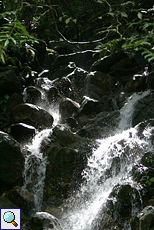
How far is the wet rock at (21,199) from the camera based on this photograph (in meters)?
7.07

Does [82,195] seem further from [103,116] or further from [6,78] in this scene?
[6,78]

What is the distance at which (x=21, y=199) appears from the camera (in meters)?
7.15

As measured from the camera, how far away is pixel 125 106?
10602 mm

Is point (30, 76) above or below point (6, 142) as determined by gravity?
above

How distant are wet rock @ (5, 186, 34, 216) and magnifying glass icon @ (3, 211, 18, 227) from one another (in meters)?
1.27

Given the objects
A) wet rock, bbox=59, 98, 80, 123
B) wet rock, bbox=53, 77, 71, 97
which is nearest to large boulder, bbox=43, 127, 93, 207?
wet rock, bbox=59, 98, 80, 123

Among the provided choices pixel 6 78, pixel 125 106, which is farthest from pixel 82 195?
pixel 6 78

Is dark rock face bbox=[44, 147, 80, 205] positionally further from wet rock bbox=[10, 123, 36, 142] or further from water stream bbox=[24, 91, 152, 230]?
wet rock bbox=[10, 123, 36, 142]

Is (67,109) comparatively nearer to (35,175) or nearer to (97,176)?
(35,175)

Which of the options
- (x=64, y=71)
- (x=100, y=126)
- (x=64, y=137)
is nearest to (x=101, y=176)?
(x=64, y=137)

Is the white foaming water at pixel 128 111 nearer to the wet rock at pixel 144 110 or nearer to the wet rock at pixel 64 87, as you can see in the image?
the wet rock at pixel 144 110

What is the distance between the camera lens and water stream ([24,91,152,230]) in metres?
6.51

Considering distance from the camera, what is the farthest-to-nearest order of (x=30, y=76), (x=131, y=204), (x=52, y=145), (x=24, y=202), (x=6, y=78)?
(x=30, y=76)
(x=6, y=78)
(x=52, y=145)
(x=24, y=202)
(x=131, y=204)

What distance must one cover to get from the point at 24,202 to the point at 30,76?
710 centimetres
